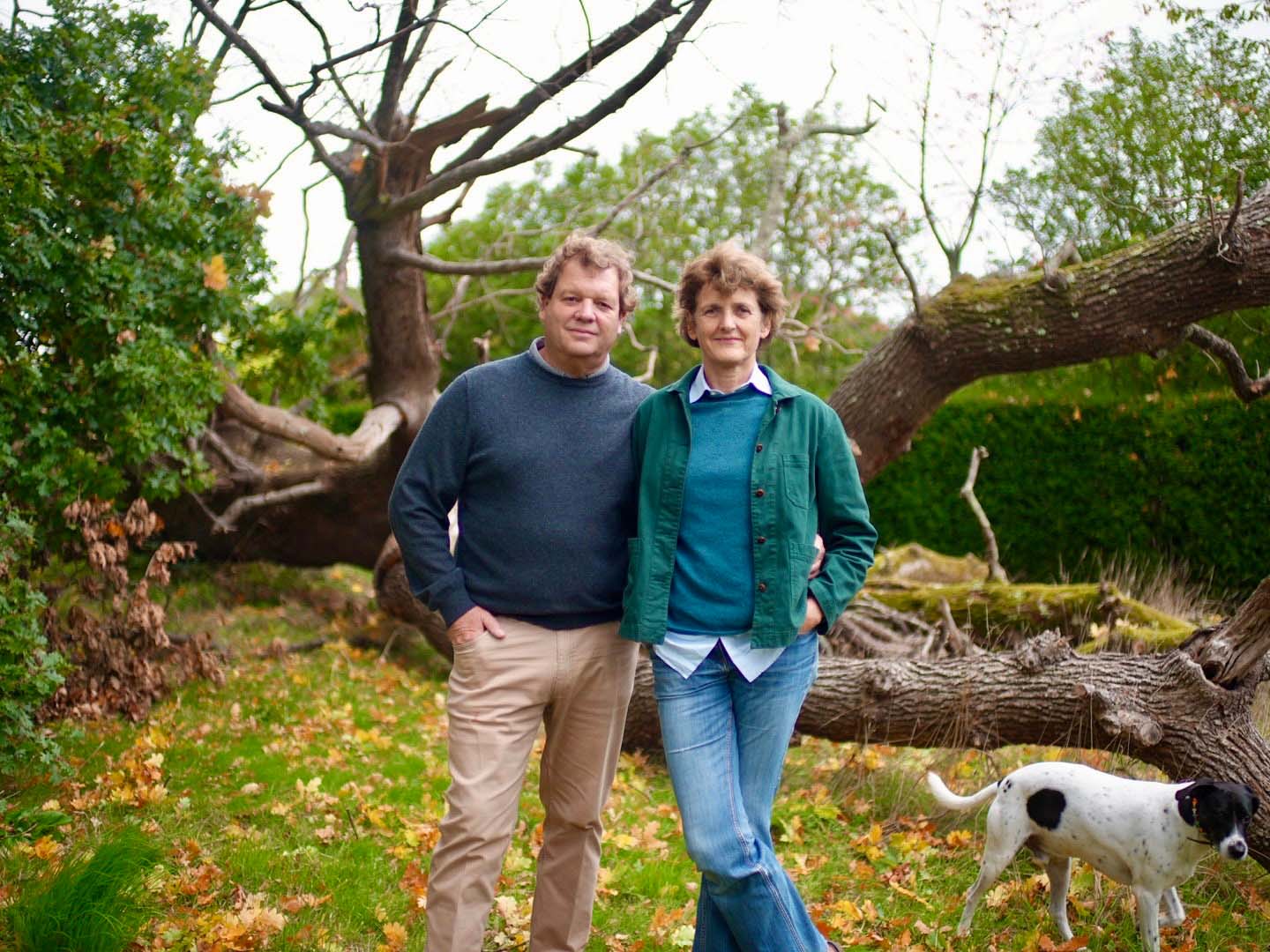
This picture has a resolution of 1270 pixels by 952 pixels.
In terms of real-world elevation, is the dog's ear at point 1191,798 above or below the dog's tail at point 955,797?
above

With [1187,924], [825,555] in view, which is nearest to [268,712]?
[825,555]

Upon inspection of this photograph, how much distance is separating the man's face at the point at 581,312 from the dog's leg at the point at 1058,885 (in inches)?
92.5

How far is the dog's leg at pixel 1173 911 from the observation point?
11.4 feet

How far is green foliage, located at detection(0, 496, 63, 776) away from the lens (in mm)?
4152

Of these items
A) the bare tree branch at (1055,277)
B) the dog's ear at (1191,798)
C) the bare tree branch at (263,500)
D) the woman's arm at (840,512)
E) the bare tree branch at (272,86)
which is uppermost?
the bare tree branch at (272,86)

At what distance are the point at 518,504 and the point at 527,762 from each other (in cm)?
73

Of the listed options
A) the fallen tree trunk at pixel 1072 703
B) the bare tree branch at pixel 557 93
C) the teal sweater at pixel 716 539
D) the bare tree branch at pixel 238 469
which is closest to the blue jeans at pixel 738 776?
the teal sweater at pixel 716 539

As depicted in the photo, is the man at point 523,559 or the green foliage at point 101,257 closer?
the man at point 523,559

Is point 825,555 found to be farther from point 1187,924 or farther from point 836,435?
point 1187,924

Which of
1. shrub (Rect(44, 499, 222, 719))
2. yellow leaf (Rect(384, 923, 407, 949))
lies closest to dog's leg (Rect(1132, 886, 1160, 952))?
yellow leaf (Rect(384, 923, 407, 949))

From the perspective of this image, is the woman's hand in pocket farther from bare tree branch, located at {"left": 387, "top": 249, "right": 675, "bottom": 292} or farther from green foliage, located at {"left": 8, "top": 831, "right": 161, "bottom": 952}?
bare tree branch, located at {"left": 387, "top": 249, "right": 675, "bottom": 292}

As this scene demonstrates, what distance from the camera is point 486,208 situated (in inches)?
754

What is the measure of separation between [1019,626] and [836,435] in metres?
4.62

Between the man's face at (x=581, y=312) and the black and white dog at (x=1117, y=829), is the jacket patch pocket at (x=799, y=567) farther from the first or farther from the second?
the black and white dog at (x=1117, y=829)
